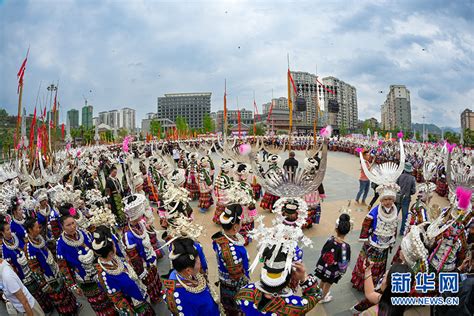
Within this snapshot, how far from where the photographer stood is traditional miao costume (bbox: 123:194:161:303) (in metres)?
4.02

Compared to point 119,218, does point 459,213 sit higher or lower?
higher

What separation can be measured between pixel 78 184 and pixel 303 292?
27.0 feet

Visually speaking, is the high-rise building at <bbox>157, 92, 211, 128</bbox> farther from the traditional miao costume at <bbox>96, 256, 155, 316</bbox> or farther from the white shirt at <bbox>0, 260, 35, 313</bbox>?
the traditional miao costume at <bbox>96, 256, 155, 316</bbox>

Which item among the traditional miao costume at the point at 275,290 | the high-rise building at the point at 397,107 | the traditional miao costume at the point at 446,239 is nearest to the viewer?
the traditional miao costume at the point at 275,290

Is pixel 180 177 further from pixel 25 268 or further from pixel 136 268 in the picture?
pixel 25 268

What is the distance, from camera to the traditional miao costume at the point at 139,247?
4020mm

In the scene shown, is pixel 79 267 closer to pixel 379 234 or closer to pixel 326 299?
pixel 326 299

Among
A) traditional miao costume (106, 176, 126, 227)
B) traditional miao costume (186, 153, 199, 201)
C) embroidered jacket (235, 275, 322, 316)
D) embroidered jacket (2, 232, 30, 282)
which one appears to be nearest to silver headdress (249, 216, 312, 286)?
embroidered jacket (235, 275, 322, 316)

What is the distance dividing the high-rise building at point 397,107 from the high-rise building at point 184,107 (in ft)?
217

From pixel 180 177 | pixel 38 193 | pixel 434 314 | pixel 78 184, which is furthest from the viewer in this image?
pixel 78 184

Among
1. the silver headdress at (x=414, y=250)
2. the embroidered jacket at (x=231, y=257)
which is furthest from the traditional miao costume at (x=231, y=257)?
the silver headdress at (x=414, y=250)

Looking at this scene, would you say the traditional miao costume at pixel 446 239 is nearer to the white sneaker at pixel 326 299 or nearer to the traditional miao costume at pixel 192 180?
the white sneaker at pixel 326 299

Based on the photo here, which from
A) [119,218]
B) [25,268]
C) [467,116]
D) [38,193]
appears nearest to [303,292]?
[25,268]

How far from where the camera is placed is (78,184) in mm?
8672
